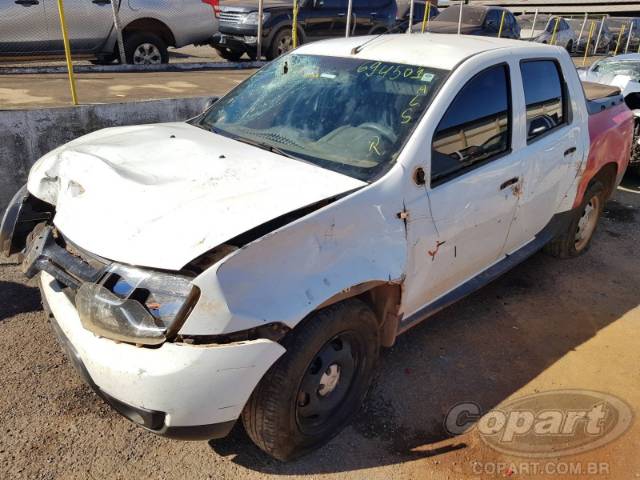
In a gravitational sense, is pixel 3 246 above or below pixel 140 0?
below

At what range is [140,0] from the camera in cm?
830

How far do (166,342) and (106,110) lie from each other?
412 centimetres

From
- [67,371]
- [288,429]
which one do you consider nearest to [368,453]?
[288,429]

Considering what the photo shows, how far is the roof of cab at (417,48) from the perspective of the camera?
3154 mm

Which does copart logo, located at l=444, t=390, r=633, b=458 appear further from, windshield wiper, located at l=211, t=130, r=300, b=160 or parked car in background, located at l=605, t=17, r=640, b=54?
parked car in background, located at l=605, t=17, r=640, b=54

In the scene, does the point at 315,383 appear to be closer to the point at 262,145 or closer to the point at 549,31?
the point at 262,145

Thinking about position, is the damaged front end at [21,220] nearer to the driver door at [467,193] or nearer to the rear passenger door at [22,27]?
the driver door at [467,193]

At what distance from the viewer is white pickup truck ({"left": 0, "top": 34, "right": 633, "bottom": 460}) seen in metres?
2.08

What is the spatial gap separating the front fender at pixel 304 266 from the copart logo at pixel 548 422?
3.24 feet

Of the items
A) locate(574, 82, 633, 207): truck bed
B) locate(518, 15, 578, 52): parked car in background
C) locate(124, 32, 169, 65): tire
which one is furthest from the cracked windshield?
locate(518, 15, 578, 52): parked car in background

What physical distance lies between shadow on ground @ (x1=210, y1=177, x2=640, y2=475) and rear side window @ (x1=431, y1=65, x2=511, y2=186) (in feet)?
3.98

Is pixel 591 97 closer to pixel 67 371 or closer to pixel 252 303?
pixel 252 303

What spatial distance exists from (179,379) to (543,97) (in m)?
3.10

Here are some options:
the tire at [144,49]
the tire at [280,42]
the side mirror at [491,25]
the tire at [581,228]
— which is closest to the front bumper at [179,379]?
the tire at [581,228]
